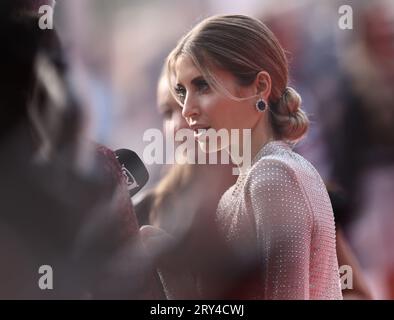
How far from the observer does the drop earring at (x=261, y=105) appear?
1502 millimetres

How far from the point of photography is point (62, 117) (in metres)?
1.64

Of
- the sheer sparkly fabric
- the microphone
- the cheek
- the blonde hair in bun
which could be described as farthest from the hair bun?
the microphone

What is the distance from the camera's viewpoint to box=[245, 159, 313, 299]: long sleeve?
1346 mm

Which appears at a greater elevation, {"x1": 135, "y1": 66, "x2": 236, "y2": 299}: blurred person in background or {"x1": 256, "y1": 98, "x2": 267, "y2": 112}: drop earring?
{"x1": 256, "y1": 98, "x2": 267, "y2": 112}: drop earring

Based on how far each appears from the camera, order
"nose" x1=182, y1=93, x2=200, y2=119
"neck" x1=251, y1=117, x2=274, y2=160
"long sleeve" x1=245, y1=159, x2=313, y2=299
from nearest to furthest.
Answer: "long sleeve" x1=245, y1=159, x2=313, y2=299
"neck" x1=251, y1=117, x2=274, y2=160
"nose" x1=182, y1=93, x2=200, y2=119

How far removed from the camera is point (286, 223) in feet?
4.41

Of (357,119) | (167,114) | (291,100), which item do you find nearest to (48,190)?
(167,114)

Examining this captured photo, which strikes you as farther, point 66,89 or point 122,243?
point 66,89

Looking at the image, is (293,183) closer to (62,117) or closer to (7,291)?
(62,117)

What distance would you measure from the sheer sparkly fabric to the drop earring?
0.35 ft

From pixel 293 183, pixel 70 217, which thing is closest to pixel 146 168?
pixel 70 217

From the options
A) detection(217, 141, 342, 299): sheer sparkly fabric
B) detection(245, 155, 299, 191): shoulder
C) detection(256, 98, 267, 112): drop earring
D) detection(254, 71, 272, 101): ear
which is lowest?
detection(217, 141, 342, 299): sheer sparkly fabric

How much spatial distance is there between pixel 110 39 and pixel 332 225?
73 cm

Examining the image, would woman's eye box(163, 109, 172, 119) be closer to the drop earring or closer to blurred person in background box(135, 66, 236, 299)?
blurred person in background box(135, 66, 236, 299)
